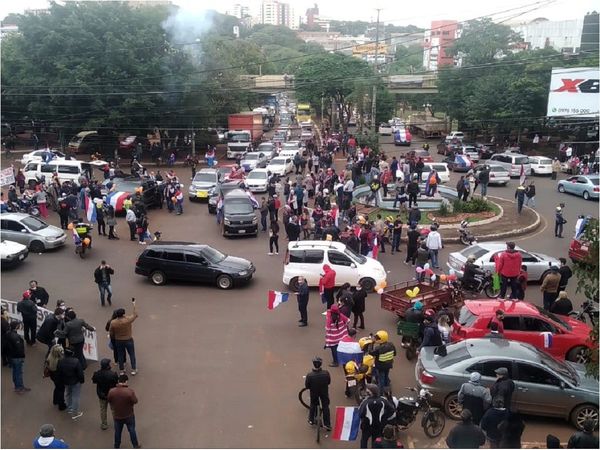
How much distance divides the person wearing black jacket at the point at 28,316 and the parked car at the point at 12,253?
626 centimetres

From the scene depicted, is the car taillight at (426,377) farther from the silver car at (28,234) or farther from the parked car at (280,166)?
the parked car at (280,166)

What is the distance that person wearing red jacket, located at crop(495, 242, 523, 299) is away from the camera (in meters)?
16.1

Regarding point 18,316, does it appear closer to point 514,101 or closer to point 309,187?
Result: point 309,187

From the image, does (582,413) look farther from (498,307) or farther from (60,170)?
(60,170)

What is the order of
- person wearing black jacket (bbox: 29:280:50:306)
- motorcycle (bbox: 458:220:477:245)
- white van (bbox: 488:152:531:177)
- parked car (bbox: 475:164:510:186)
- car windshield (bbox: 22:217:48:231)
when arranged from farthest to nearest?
white van (bbox: 488:152:531:177) < parked car (bbox: 475:164:510:186) < motorcycle (bbox: 458:220:477:245) < car windshield (bbox: 22:217:48:231) < person wearing black jacket (bbox: 29:280:50:306)

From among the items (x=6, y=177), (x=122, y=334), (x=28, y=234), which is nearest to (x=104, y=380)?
(x=122, y=334)

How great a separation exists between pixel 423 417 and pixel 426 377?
892mm

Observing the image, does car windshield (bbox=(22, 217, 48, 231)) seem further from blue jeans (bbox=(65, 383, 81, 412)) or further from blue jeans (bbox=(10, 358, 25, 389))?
blue jeans (bbox=(65, 383, 81, 412))

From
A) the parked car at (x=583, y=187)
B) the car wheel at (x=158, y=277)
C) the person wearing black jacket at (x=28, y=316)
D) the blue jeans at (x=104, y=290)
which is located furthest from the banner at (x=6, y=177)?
the parked car at (x=583, y=187)

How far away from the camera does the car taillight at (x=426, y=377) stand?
10734 millimetres

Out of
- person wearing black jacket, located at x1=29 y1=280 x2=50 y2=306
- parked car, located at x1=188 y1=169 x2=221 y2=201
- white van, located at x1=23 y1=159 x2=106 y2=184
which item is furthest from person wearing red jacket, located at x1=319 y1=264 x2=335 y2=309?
white van, located at x1=23 y1=159 x2=106 y2=184

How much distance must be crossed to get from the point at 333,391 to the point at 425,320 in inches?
103

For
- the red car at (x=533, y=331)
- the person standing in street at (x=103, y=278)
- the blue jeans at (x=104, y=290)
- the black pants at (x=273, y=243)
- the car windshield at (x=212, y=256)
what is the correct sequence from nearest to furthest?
1. the red car at (x=533, y=331)
2. the person standing in street at (x=103, y=278)
3. the blue jeans at (x=104, y=290)
4. the car windshield at (x=212, y=256)
5. the black pants at (x=273, y=243)

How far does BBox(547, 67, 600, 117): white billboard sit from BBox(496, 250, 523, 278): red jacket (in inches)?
909
